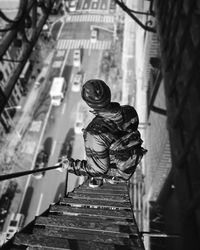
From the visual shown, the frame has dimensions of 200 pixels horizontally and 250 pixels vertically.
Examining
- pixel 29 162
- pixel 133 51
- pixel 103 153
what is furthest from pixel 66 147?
pixel 103 153

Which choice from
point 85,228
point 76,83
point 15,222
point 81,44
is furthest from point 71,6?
point 85,228

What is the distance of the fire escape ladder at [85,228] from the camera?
299cm

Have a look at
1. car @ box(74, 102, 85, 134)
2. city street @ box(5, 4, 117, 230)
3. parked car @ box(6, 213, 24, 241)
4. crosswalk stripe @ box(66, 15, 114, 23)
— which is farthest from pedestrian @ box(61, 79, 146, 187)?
crosswalk stripe @ box(66, 15, 114, 23)

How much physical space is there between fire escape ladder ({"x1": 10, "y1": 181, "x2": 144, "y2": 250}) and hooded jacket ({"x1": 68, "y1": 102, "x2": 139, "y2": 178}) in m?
0.74

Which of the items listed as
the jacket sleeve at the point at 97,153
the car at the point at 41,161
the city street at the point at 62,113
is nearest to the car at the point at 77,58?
the city street at the point at 62,113

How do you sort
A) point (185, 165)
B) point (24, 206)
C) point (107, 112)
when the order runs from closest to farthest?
point (107, 112)
point (185, 165)
point (24, 206)

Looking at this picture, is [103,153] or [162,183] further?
[162,183]

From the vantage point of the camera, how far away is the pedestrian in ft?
11.3

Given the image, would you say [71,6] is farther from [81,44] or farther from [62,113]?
[62,113]

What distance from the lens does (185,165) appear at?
691 centimetres

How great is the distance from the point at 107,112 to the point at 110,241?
1.80 metres

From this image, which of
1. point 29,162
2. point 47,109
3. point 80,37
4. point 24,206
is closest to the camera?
point 24,206

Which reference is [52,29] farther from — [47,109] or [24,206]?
[24,206]

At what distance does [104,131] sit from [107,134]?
0.22 feet
